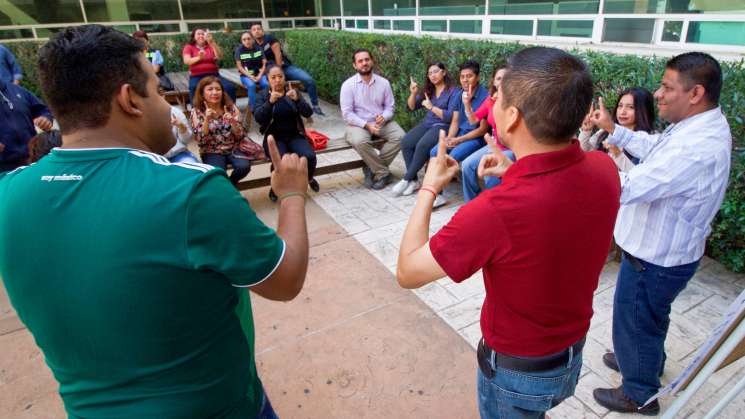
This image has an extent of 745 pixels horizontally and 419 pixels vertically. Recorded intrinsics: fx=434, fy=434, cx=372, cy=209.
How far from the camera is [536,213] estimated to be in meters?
1.13

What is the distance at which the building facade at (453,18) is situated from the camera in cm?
475

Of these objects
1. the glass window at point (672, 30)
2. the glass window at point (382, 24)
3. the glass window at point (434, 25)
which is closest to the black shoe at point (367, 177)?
the glass window at point (672, 30)

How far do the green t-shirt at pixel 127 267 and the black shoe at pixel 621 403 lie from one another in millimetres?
2091

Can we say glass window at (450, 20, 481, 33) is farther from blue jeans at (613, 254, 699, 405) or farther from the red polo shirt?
the red polo shirt

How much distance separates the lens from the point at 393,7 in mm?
10219

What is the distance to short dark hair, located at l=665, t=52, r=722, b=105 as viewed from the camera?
1863 millimetres

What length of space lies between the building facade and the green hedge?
3.69 feet

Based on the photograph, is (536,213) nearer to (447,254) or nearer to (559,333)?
(447,254)

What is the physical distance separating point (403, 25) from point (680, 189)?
9198 millimetres

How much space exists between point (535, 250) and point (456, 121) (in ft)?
13.0

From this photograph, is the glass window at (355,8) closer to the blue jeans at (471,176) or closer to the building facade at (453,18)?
the building facade at (453,18)

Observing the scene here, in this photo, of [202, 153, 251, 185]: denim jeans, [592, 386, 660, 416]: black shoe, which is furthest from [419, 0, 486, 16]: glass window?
[592, 386, 660, 416]: black shoe

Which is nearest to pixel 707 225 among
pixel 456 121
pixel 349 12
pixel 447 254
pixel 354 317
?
pixel 447 254

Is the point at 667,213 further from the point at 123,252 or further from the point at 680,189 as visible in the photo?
the point at 123,252
